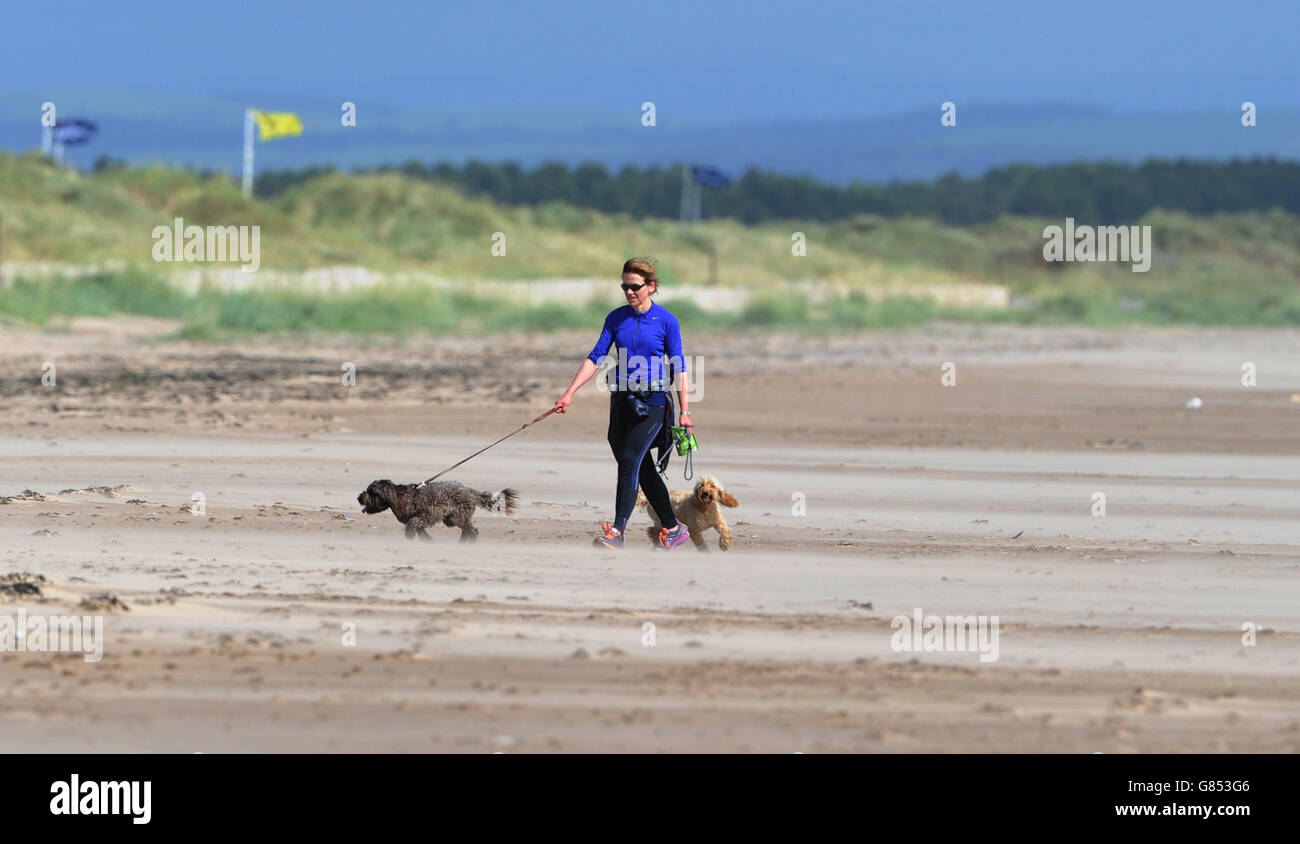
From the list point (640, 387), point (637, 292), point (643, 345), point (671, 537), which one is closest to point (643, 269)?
point (637, 292)

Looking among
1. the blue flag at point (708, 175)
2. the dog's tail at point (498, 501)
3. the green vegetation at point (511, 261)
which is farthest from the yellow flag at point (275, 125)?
the dog's tail at point (498, 501)

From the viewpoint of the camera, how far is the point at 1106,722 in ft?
21.0

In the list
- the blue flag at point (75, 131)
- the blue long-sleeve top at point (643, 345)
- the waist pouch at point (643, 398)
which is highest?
the blue flag at point (75, 131)

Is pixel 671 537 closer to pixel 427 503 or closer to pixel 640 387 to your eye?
pixel 640 387

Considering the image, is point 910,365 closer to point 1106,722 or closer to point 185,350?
point 185,350

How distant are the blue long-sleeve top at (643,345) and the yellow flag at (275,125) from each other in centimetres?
4049

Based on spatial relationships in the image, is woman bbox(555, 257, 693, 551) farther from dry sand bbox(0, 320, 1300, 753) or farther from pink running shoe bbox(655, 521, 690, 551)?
dry sand bbox(0, 320, 1300, 753)

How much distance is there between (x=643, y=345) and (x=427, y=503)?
1423 mm

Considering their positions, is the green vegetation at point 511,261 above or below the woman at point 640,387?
above

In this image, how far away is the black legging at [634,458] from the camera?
976cm

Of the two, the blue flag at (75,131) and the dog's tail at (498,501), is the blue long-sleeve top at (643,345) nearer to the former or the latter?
the dog's tail at (498,501)

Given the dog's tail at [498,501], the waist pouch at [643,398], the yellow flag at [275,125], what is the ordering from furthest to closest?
1. the yellow flag at [275,125]
2. the dog's tail at [498,501]
3. the waist pouch at [643,398]

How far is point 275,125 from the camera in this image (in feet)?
165

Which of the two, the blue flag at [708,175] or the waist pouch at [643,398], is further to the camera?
the blue flag at [708,175]
